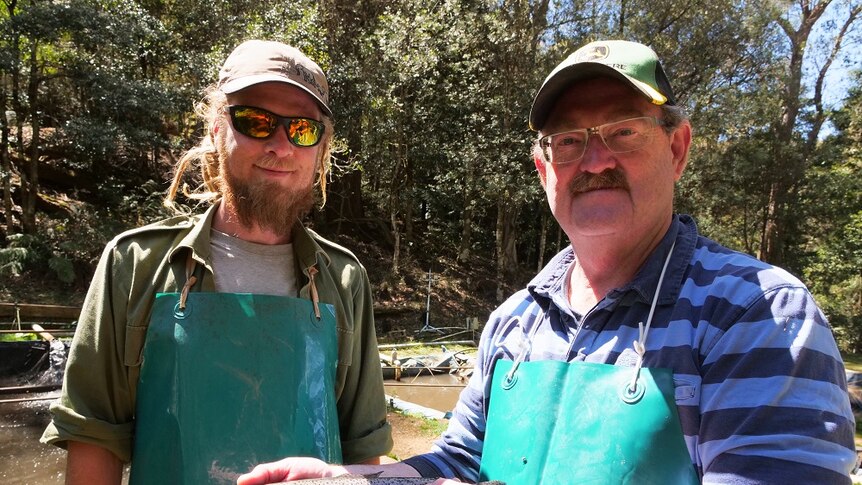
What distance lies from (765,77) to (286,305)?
2378cm

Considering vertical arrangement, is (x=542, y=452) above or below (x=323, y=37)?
below

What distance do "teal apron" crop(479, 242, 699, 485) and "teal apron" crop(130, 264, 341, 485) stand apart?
2.21 feet

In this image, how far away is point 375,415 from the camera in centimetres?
233

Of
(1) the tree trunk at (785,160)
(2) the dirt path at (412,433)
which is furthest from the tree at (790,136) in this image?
(2) the dirt path at (412,433)

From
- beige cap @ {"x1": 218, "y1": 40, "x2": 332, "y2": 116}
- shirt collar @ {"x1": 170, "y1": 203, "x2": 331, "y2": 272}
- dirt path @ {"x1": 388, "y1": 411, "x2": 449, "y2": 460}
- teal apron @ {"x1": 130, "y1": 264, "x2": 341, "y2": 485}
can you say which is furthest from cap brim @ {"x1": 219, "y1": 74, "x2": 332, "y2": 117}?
dirt path @ {"x1": 388, "y1": 411, "x2": 449, "y2": 460}

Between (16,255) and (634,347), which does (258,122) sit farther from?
(16,255)

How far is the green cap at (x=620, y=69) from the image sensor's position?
5.24 feet

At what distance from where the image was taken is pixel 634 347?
1463mm

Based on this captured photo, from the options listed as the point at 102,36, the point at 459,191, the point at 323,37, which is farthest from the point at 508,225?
the point at 102,36

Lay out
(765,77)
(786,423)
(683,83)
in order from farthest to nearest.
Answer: (765,77)
(683,83)
(786,423)

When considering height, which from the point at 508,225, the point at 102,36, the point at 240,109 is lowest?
the point at 508,225

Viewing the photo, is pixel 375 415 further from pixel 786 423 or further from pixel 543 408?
pixel 786 423

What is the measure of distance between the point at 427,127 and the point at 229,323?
16901 millimetres

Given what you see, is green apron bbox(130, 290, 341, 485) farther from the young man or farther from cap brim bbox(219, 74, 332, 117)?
cap brim bbox(219, 74, 332, 117)
